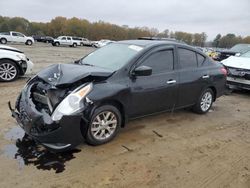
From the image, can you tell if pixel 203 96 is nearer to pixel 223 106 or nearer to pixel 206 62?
pixel 206 62

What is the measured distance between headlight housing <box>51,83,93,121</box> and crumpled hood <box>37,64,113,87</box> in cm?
19

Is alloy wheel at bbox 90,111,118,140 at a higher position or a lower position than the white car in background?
lower

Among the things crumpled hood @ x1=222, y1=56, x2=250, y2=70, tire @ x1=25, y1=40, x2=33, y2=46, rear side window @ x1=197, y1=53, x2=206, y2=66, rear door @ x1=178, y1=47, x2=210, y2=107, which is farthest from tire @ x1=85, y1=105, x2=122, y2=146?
A: tire @ x1=25, y1=40, x2=33, y2=46

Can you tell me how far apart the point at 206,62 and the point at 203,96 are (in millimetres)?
762

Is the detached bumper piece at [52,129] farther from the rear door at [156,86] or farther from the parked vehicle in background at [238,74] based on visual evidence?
the parked vehicle in background at [238,74]

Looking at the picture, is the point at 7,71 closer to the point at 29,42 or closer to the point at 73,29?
the point at 29,42

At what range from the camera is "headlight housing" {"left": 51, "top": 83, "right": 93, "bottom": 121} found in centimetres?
360

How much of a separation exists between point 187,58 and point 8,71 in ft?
18.3

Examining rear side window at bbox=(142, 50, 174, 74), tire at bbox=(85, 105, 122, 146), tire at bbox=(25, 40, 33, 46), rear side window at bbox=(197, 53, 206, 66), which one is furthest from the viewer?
tire at bbox=(25, 40, 33, 46)

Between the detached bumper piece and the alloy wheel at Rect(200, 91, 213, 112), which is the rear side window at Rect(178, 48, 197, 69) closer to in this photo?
the alloy wheel at Rect(200, 91, 213, 112)

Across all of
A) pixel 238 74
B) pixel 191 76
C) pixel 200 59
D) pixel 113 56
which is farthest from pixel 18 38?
pixel 191 76

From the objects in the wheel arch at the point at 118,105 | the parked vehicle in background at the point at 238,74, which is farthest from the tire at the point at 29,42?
the wheel arch at the point at 118,105

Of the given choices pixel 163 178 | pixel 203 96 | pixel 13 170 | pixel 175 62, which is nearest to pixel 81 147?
pixel 13 170

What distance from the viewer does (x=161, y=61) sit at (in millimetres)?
5016
